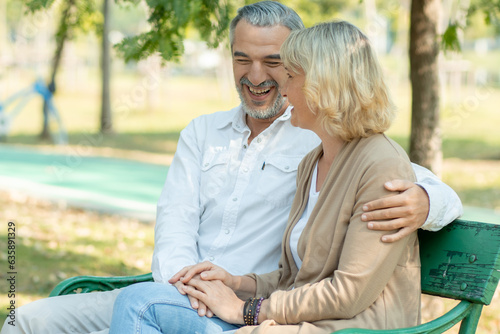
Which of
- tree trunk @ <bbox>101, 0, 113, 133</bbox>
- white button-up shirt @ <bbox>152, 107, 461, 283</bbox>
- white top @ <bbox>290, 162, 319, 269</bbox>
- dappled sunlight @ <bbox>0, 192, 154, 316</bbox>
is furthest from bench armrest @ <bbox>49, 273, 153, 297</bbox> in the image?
tree trunk @ <bbox>101, 0, 113, 133</bbox>

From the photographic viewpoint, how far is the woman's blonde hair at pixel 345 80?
2.19m

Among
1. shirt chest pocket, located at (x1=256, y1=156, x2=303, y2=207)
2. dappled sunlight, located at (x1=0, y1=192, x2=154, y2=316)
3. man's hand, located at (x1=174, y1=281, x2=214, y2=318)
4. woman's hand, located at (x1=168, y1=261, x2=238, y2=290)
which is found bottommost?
dappled sunlight, located at (x1=0, y1=192, x2=154, y2=316)

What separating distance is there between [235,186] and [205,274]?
1.85 ft

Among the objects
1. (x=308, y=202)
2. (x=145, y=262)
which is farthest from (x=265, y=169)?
(x=145, y=262)

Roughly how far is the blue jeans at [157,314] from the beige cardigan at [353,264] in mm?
209

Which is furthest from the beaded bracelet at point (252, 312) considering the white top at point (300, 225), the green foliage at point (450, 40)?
the green foliage at point (450, 40)

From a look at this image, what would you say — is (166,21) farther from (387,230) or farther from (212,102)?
(212,102)

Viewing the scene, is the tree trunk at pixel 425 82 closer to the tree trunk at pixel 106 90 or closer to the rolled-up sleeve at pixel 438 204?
the rolled-up sleeve at pixel 438 204

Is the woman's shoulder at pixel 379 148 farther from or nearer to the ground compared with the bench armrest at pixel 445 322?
farther from the ground

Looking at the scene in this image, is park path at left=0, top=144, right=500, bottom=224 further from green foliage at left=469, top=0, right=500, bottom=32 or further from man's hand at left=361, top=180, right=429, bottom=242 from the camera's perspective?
man's hand at left=361, top=180, right=429, bottom=242

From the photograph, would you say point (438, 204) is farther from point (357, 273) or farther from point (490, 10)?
point (490, 10)

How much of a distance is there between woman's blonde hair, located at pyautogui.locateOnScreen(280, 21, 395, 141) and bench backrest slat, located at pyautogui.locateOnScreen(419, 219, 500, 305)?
0.47 meters

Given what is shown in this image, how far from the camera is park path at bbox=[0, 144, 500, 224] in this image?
954 centimetres

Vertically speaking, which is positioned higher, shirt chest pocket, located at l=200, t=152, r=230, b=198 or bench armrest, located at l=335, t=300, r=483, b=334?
shirt chest pocket, located at l=200, t=152, r=230, b=198
